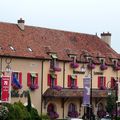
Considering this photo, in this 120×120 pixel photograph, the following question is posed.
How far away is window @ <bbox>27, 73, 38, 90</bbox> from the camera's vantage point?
73.0 meters

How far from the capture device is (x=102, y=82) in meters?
83.8

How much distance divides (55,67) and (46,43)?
4.39 meters

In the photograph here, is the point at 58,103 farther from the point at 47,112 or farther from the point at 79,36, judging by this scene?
the point at 79,36

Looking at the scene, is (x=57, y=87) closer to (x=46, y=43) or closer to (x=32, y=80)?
(x=32, y=80)

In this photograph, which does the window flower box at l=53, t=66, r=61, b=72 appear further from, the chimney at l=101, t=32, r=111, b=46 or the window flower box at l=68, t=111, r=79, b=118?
the chimney at l=101, t=32, r=111, b=46

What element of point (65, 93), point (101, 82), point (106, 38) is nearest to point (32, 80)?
point (65, 93)

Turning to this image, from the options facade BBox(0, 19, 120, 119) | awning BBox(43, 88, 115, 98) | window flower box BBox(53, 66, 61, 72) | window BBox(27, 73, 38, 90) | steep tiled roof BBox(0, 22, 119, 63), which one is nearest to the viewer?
facade BBox(0, 19, 120, 119)

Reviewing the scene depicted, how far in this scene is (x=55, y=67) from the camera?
75875 mm

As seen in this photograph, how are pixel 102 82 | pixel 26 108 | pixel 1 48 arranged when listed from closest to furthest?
1. pixel 26 108
2. pixel 1 48
3. pixel 102 82

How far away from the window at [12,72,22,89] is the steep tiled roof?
2106 millimetres

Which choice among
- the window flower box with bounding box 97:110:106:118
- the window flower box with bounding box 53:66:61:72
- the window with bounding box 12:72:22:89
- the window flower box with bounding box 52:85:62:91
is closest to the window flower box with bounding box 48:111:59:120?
the window flower box with bounding box 52:85:62:91

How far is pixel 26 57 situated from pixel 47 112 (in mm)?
7428

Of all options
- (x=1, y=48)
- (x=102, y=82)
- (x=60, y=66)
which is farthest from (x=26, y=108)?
(x=102, y=82)

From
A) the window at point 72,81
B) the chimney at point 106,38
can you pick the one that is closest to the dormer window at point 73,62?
the window at point 72,81
